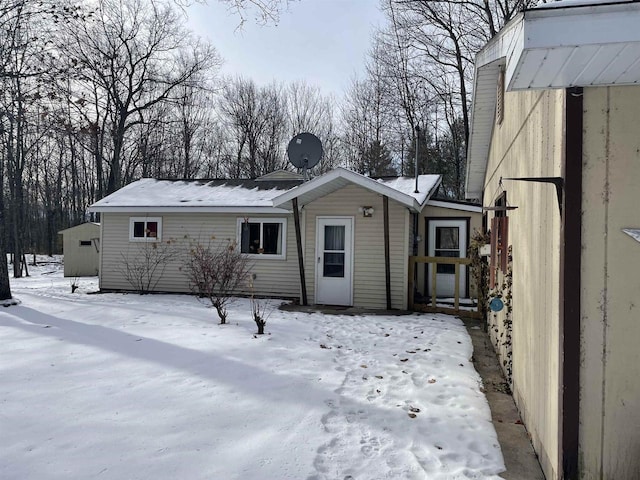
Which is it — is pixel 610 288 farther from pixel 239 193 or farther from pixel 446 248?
pixel 239 193

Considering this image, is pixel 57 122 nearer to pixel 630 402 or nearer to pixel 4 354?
pixel 4 354

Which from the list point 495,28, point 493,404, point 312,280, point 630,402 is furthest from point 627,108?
point 495,28

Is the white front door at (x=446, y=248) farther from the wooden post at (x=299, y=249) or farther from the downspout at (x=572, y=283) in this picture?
the downspout at (x=572, y=283)

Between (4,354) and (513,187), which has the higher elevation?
(513,187)

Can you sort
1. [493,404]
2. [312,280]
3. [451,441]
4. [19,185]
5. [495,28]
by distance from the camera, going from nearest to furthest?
[451,441], [493,404], [312,280], [495,28], [19,185]

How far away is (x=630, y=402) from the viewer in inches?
82.1

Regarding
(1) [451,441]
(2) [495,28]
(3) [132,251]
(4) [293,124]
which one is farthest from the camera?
(4) [293,124]

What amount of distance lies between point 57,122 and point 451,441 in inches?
455

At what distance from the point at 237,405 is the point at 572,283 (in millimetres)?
2561

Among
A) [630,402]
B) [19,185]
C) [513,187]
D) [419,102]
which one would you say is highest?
[419,102]

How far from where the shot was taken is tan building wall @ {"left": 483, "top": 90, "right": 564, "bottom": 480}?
2.35m

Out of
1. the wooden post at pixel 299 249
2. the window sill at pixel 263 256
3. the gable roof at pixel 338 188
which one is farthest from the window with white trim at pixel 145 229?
the wooden post at pixel 299 249

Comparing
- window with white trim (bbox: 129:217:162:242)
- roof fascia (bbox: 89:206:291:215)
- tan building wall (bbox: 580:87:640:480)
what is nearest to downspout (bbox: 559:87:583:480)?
tan building wall (bbox: 580:87:640:480)

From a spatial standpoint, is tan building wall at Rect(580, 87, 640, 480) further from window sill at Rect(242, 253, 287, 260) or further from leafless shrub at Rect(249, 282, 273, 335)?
window sill at Rect(242, 253, 287, 260)
